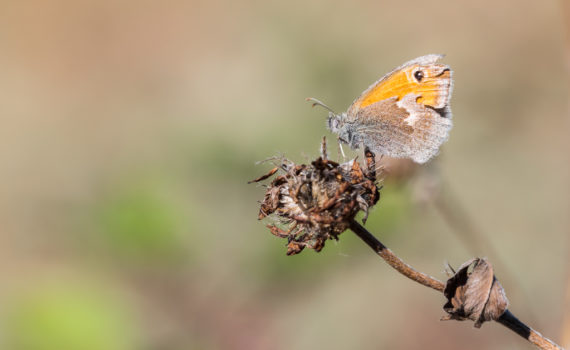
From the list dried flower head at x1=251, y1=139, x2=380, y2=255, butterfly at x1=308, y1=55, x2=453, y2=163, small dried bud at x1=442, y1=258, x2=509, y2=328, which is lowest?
small dried bud at x1=442, y1=258, x2=509, y2=328

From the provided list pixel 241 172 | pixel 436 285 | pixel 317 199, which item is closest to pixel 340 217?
pixel 317 199

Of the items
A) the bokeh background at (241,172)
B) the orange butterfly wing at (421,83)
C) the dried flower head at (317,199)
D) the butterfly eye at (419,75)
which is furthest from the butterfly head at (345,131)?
the bokeh background at (241,172)

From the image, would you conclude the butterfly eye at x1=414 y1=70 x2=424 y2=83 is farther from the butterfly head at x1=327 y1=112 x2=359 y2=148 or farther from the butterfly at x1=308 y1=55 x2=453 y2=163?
the butterfly head at x1=327 y1=112 x2=359 y2=148

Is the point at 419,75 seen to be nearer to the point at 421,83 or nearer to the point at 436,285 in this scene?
the point at 421,83

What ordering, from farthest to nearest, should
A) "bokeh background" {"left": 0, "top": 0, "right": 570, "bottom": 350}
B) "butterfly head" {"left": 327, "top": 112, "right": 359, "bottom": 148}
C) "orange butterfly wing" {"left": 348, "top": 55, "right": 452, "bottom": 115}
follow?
"bokeh background" {"left": 0, "top": 0, "right": 570, "bottom": 350}
"butterfly head" {"left": 327, "top": 112, "right": 359, "bottom": 148}
"orange butterfly wing" {"left": 348, "top": 55, "right": 452, "bottom": 115}

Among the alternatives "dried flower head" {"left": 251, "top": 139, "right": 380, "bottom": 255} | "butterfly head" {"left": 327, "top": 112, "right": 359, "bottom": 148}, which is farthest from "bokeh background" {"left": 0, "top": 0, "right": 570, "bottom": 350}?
"dried flower head" {"left": 251, "top": 139, "right": 380, "bottom": 255}

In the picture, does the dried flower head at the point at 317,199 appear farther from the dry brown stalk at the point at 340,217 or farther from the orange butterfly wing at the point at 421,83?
the orange butterfly wing at the point at 421,83

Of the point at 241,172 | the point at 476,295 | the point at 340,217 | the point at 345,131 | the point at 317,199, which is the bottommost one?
the point at 476,295
